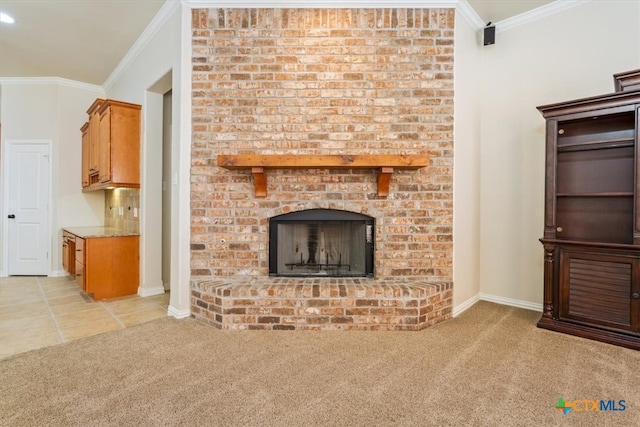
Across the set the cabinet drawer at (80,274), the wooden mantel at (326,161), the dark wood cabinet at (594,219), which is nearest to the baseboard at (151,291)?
the cabinet drawer at (80,274)

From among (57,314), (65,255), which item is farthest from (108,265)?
(65,255)

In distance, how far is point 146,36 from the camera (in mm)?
3322

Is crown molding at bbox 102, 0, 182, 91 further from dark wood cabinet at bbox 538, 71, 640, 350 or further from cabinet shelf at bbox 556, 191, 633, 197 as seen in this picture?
cabinet shelf at bbox 556, 191, 633, 197

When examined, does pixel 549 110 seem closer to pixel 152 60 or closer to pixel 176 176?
pixel 176 176

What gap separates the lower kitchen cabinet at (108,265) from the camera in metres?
3.30

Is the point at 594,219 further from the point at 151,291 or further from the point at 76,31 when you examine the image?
the point at 76,31

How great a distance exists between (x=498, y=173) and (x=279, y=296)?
8.19ft

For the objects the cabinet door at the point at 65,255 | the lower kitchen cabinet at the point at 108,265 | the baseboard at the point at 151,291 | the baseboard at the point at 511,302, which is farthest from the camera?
the cabinet door at the point at 65,255

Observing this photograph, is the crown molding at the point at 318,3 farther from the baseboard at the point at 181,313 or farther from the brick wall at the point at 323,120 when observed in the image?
the baseboard at the point at 181,313

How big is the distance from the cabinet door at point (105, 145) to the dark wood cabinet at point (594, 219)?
418 centimetres

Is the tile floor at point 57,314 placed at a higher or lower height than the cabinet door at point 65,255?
lower

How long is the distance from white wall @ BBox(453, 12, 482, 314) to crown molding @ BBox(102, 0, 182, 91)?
2.58 m

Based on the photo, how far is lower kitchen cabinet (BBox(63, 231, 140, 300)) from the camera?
3300 millimetres

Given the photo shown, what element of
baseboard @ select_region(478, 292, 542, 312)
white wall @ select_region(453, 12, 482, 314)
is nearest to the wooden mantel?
white wall @ select_region(453, 12, 482, 314)
